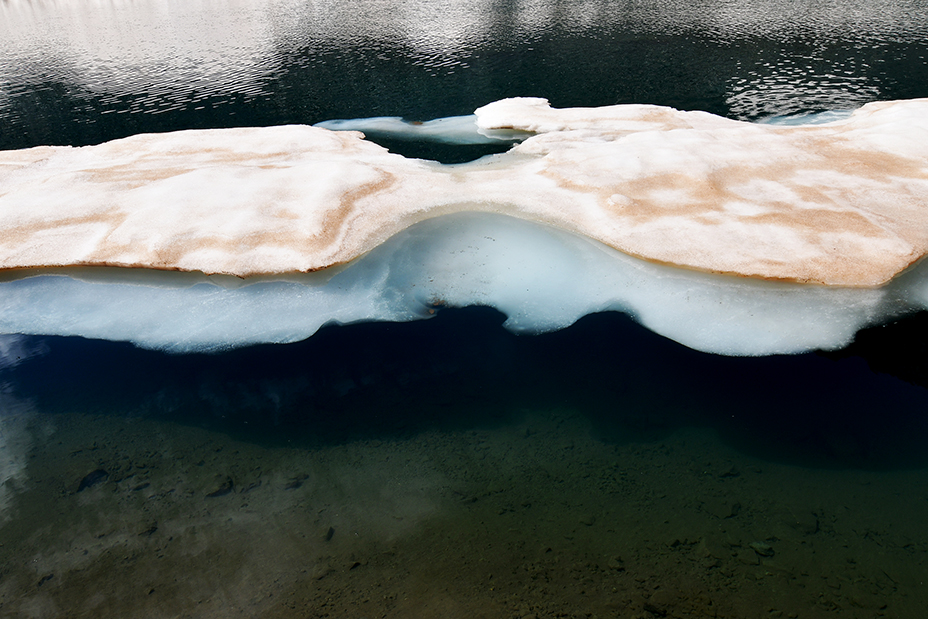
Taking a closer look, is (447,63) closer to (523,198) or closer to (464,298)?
(523,198)

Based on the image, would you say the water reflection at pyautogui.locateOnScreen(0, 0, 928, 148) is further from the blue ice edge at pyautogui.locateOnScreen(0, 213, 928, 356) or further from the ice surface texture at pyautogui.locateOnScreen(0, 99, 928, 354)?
the blue ice edge at pyautogui.locateOnScreen(0, 213, 928, 356)

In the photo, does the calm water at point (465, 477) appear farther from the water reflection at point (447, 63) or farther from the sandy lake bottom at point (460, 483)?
the water reflection at point (447, 63)

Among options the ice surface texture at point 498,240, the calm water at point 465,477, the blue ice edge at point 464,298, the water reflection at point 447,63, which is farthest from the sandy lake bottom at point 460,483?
the water reflection at point 447,63

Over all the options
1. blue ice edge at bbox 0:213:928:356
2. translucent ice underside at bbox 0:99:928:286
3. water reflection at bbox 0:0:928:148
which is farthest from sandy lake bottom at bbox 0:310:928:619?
water reflection at bbox 0:0:928:148

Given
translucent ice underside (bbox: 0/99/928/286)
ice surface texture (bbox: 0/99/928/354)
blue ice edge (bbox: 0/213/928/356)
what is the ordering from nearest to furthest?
blue ice edge (bbox: 0/213/928/356) → ice surface texture (bbox: 0/99/928/354) → translucent ice underside (bbox: 0/99/928/286)

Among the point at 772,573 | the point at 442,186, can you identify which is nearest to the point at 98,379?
the point at 442,186

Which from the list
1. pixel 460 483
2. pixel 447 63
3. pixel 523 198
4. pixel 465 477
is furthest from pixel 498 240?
pixel 447 63
